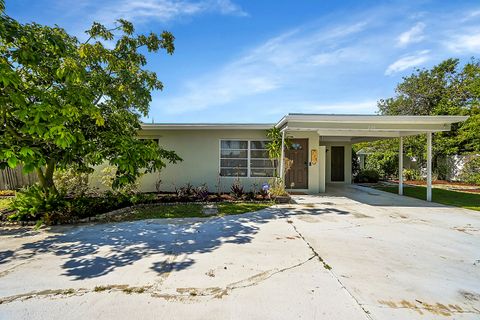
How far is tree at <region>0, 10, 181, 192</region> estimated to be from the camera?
4211mm

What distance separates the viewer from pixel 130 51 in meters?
8.36

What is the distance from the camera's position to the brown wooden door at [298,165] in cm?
1104

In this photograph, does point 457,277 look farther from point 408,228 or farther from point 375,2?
point 375,2

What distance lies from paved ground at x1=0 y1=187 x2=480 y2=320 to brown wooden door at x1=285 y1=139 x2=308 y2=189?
16.6 feet

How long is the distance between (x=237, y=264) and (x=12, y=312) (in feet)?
8.15

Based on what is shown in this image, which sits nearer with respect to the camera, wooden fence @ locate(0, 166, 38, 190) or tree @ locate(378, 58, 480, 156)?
wooden fence @ locate(0, 166, 38, 190)

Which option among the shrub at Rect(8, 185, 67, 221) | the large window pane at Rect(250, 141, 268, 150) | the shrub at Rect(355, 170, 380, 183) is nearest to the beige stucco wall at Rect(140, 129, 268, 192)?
the large window pane at Rect(250, 141, 268, 150)

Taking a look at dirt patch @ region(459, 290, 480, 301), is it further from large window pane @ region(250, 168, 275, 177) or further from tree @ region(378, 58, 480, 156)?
tree @ region(378, 58, 480, 156)

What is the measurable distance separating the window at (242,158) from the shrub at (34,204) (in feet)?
19.5

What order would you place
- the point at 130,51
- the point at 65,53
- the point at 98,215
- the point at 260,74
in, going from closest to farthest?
the point at 65,53
the point at 98,215
the point at 130,51
the point at 260,74

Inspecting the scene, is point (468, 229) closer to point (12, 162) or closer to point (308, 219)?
point (308, 219)

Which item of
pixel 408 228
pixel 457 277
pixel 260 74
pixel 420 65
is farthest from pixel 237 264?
pixel 420 65

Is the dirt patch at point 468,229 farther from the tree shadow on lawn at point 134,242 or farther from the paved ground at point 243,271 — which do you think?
the tree shadow on lawn at point 134,242

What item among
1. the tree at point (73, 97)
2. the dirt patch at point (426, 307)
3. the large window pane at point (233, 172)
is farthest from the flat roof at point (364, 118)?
the dirt patch at point (426, 307)
